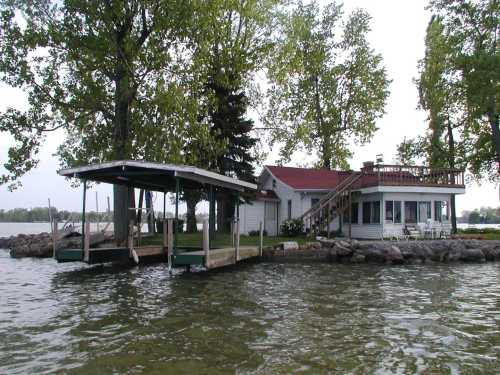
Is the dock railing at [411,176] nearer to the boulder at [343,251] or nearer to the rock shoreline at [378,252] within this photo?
the rock shoreline at [378,252]

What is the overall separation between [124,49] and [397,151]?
1058 inches

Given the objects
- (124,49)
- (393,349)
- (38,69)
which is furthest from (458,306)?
(38,69)

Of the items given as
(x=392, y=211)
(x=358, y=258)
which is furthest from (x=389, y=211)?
(x=358, y=258)

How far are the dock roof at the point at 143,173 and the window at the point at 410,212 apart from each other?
10521 millimetres

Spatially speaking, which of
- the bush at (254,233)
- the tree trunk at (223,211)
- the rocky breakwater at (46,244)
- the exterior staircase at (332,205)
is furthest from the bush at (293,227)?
the rocky breakwater at (46,244)

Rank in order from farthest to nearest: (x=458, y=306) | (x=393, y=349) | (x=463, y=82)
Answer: (x=463, y=82), (x=458, y=306), (x=393, y=349)

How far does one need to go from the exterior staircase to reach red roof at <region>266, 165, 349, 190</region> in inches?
59.4

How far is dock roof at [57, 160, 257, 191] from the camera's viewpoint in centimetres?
1609

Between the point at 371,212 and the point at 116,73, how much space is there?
15.4m

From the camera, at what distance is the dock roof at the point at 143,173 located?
16.1m

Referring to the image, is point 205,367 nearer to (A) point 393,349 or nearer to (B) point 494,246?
(A) point 393,349

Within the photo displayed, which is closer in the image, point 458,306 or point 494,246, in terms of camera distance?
point 458,306

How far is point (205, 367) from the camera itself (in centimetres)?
718

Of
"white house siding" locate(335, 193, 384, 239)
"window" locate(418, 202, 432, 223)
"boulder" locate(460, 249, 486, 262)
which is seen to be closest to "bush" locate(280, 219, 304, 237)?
"white house siding" locate(335, 193, 384, 239)
